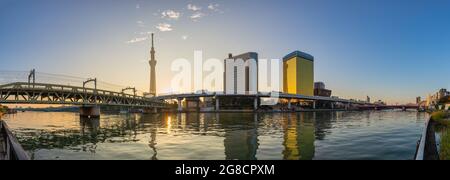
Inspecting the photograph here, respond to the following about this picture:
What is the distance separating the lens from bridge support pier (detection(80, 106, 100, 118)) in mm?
108850

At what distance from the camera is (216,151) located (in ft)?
81.9

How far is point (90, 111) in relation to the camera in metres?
111

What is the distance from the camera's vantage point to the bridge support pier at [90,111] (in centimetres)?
10885
